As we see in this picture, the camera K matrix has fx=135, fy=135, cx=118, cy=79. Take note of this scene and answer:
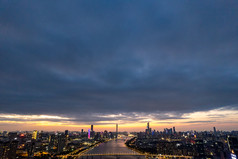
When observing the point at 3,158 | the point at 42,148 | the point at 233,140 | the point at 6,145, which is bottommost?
the point at 42,148

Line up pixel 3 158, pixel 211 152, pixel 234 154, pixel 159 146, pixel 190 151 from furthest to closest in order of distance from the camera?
pixel 159 146 → pixel 190 151 → pixel 211 152 → pixel 3 158 → pixel 234 154

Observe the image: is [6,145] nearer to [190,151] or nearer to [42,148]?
[42,148]

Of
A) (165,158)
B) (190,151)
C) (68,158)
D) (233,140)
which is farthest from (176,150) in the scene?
(68,158)

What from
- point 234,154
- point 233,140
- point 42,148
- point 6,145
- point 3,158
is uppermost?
point 233,140

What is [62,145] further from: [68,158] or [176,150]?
[176,150]

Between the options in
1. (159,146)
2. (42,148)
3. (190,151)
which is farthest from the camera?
(42,148)

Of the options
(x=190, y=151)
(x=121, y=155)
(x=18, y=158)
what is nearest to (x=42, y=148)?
(x=18, y=158)

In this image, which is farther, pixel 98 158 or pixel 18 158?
pixel 98 158

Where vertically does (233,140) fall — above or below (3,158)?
above

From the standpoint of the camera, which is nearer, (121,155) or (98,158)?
(98,158)
